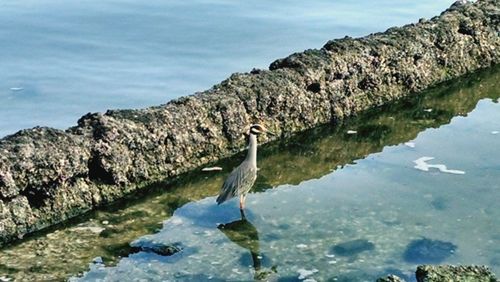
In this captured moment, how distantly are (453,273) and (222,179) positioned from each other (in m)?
4.24

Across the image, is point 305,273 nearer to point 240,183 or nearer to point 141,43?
point 240,183

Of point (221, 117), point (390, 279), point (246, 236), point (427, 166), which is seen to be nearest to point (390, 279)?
point (390, 279)

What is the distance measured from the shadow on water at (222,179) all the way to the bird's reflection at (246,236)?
12 millimetres

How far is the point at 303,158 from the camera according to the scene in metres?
13.3

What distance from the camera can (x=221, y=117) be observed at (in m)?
13.2

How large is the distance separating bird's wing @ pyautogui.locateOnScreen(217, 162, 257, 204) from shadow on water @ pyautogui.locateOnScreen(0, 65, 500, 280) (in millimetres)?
329

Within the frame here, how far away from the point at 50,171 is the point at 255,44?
29.5 ft

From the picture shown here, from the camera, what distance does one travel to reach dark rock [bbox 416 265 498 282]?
9133 mm

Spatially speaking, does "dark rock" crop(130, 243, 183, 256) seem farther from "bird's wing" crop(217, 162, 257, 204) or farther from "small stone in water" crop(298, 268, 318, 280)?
"small stone in water" crop(298, 268, 318, 280)

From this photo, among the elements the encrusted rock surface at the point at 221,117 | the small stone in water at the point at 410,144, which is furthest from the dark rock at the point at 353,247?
the small stone in water at the point at 410,144

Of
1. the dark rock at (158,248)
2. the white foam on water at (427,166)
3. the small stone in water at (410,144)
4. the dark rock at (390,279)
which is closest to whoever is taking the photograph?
the dark rock at (390,279)

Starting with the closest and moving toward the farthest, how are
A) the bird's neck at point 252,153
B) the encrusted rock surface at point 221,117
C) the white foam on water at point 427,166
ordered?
the encrusted rock surface at point 221,117
the bird's neck at point 252,153
the white foam on water at point 427,166

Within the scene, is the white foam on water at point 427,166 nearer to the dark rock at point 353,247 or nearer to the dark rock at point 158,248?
the dark rock at point 353,247

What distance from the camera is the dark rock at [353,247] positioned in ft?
33.7
